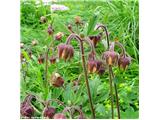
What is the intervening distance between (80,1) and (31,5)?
7.6 inches

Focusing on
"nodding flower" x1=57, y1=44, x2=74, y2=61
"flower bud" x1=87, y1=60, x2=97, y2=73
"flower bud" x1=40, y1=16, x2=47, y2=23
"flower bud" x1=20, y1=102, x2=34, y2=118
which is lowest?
"flower bud" x1=20, y1=102, x2=34, y2=118

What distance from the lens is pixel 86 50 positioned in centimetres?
133

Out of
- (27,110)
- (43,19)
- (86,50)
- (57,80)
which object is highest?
(43,19)

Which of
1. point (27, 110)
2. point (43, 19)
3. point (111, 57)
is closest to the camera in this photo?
point (111, 57)

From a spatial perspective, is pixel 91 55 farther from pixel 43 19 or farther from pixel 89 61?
pixel 43 19

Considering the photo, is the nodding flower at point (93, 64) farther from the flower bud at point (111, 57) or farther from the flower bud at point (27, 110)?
the flower bud at point (27, 110)

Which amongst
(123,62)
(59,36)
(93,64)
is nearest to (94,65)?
(93,64)

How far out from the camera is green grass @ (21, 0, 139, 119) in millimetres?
1354

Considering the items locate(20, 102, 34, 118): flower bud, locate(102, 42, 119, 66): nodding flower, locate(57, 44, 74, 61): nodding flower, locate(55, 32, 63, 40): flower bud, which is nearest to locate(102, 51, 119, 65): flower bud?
locate(102, 42, 119, 66): nodding flower

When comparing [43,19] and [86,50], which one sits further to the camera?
[43,19]

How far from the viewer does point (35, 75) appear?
1.48 meters

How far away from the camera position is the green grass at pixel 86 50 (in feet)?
4.44

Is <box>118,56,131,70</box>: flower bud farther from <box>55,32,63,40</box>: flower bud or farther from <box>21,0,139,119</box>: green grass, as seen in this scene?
<box>55,32,63,40</box>: flower bud

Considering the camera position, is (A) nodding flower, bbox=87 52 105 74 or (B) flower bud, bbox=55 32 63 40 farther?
(B) flower bud, bbox=55 32 63 40
